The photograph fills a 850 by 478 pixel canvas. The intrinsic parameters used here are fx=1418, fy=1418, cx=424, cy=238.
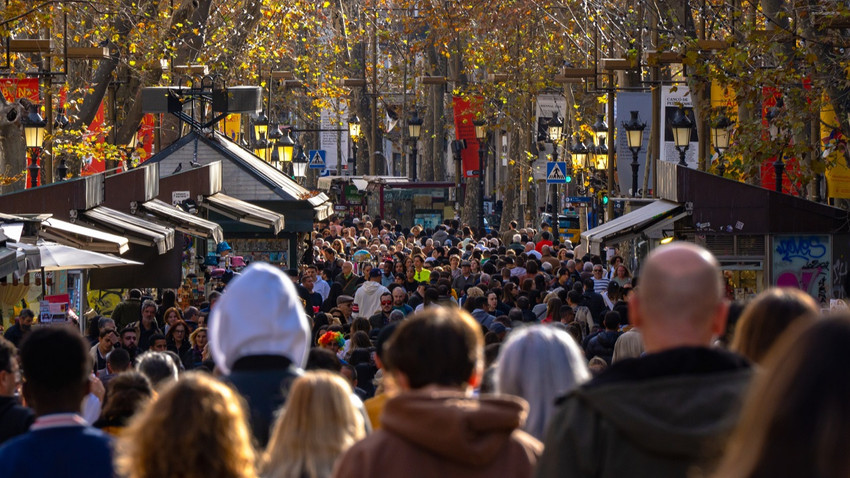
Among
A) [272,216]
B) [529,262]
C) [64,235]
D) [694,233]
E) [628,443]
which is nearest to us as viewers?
[628,443]

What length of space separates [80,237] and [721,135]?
517 inches

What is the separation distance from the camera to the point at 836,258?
1527cm

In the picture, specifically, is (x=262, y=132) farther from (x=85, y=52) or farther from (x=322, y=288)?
(x=322, y=288)

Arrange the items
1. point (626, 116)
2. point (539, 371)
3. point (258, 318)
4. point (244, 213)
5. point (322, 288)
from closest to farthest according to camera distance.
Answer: point (539, 371), point (258, 318), point (322, 288), point (244, 213), point (626, 116)

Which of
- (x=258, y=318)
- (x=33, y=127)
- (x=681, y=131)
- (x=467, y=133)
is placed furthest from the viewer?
(x=467, y=133)

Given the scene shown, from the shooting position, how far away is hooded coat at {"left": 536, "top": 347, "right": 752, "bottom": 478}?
3086mm

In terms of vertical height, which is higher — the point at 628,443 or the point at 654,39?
the point at 654,39

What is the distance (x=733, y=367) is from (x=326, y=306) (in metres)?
14.3

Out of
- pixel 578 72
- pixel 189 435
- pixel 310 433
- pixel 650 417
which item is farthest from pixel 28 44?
pixel 650 417

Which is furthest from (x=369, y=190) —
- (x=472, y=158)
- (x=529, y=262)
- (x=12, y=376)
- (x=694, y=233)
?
(x=12, y=376)

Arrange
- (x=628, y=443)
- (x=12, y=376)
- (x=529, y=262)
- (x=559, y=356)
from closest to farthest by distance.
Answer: (x=628, y=443) → (x=559, y=356) → (x=12, y=376) → (x=529, y=262)

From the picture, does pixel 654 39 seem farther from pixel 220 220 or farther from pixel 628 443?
pixel 628 443

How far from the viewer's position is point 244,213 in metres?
22.1

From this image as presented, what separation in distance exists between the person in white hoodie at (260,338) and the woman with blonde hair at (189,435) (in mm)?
1183
